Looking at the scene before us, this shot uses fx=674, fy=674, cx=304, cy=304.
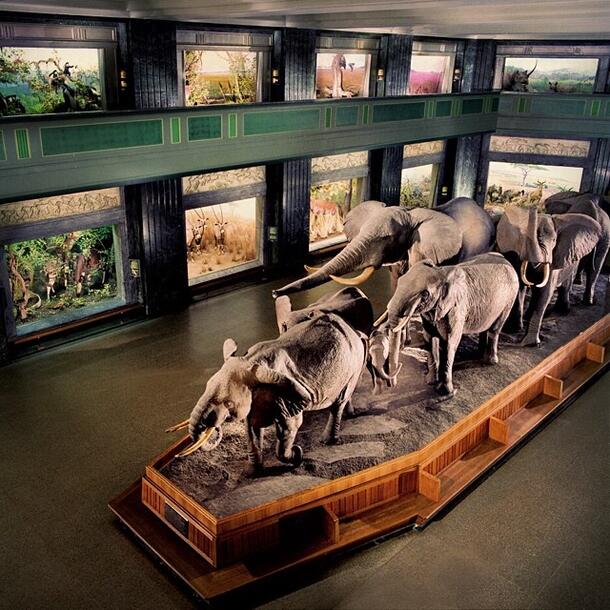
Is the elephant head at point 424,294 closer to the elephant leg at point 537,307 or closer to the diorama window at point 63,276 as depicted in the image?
the elephant leg at point 537,307

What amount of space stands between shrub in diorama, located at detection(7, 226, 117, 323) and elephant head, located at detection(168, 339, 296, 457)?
5.15 meters

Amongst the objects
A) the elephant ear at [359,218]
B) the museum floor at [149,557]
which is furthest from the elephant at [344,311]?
the elephant ear at [359,218]

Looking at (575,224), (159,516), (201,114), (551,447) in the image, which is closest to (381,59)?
(201,114)

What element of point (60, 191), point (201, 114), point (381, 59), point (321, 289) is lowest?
point (321, 289)

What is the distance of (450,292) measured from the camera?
663cm

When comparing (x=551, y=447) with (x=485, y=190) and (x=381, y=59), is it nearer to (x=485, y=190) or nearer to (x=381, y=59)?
(x=381, y=59)

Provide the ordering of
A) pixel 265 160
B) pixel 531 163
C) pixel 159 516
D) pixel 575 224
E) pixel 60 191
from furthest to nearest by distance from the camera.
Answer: pixel 531 163
pixel 265 160
pixel 575 224
pixel 60 191
pixel 159 516

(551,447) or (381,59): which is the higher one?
(381,59)

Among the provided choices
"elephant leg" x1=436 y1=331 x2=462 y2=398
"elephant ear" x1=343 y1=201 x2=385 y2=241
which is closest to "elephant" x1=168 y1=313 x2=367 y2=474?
"elephant leg" x1=436 y1=331 x2=462 y2=398

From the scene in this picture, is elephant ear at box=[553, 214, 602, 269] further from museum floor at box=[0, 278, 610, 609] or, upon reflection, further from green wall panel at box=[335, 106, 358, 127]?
green wall panel at box=[335, 106, 358, 127]

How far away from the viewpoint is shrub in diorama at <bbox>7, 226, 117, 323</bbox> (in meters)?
9.17

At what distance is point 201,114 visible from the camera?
→ 9617mm

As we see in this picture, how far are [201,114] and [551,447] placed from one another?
6385 mm

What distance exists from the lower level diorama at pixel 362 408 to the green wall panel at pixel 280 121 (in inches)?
110
